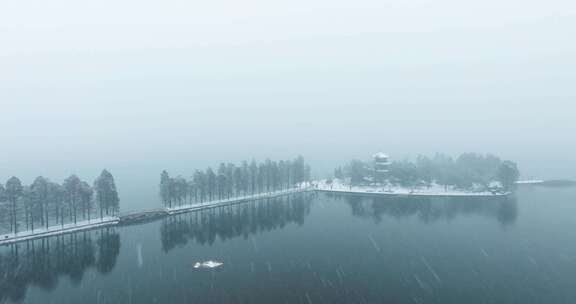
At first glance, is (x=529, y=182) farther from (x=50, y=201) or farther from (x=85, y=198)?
(x=50, y=201)

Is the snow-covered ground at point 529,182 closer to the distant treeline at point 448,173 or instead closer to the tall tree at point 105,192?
the distant treeline at point 448,173

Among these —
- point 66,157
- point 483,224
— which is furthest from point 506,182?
point 66,157

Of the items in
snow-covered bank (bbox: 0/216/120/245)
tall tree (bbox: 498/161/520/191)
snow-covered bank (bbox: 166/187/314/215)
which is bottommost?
snow-covered bank (bbox: 0/216/120/245)

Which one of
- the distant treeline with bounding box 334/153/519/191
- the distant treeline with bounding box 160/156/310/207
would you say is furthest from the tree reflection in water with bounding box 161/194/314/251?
the distant treeline with bounding box 334/153/519/191

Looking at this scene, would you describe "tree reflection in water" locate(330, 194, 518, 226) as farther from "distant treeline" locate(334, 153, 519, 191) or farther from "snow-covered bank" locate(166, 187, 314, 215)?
"snow-covered bank" locate(166, 187, 314, 215)

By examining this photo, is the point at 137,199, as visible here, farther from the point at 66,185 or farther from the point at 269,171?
the point at 269,171

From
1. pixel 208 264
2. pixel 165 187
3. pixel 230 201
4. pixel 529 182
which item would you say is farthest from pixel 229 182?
pixel 529 182
